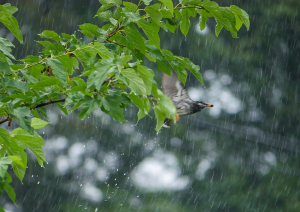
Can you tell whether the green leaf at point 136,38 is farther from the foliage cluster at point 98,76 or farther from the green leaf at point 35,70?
the green leaf at point 35,70

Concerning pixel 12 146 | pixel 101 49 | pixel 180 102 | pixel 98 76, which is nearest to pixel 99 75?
pixel 98 76

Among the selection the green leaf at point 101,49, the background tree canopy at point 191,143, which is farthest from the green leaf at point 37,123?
the background tree canopy at point 191,143

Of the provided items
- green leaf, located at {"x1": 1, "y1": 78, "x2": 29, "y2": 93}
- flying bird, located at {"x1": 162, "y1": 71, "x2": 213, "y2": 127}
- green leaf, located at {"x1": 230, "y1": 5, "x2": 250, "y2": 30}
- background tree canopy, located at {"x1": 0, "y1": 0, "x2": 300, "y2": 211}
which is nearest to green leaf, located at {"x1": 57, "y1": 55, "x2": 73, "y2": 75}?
green leaf, located at {"x1": 1, "y1": 78, "x2": 29, "y2": 93}

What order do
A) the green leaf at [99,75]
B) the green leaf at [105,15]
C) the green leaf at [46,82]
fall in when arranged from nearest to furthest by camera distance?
the green leaf at [99,75] → the green leaf at [46,82] → the green leaf at [105,15]

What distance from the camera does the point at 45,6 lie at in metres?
3.98

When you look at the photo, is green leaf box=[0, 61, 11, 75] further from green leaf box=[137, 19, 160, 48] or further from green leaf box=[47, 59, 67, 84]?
green leaf box=[137, 19, 160, 48]

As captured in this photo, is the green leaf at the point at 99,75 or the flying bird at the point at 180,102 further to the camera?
the flying bird at the point at 180,102

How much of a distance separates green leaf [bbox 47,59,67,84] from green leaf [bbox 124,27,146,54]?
5.9 inches

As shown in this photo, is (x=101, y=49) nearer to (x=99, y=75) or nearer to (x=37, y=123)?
(x=99, y=75)

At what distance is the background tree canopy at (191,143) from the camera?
3.80 m

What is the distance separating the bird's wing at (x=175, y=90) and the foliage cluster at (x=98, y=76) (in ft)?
1.12

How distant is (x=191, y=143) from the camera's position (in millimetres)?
4047

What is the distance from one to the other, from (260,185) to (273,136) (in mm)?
644

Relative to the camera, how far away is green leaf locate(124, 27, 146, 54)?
662 millimetres
